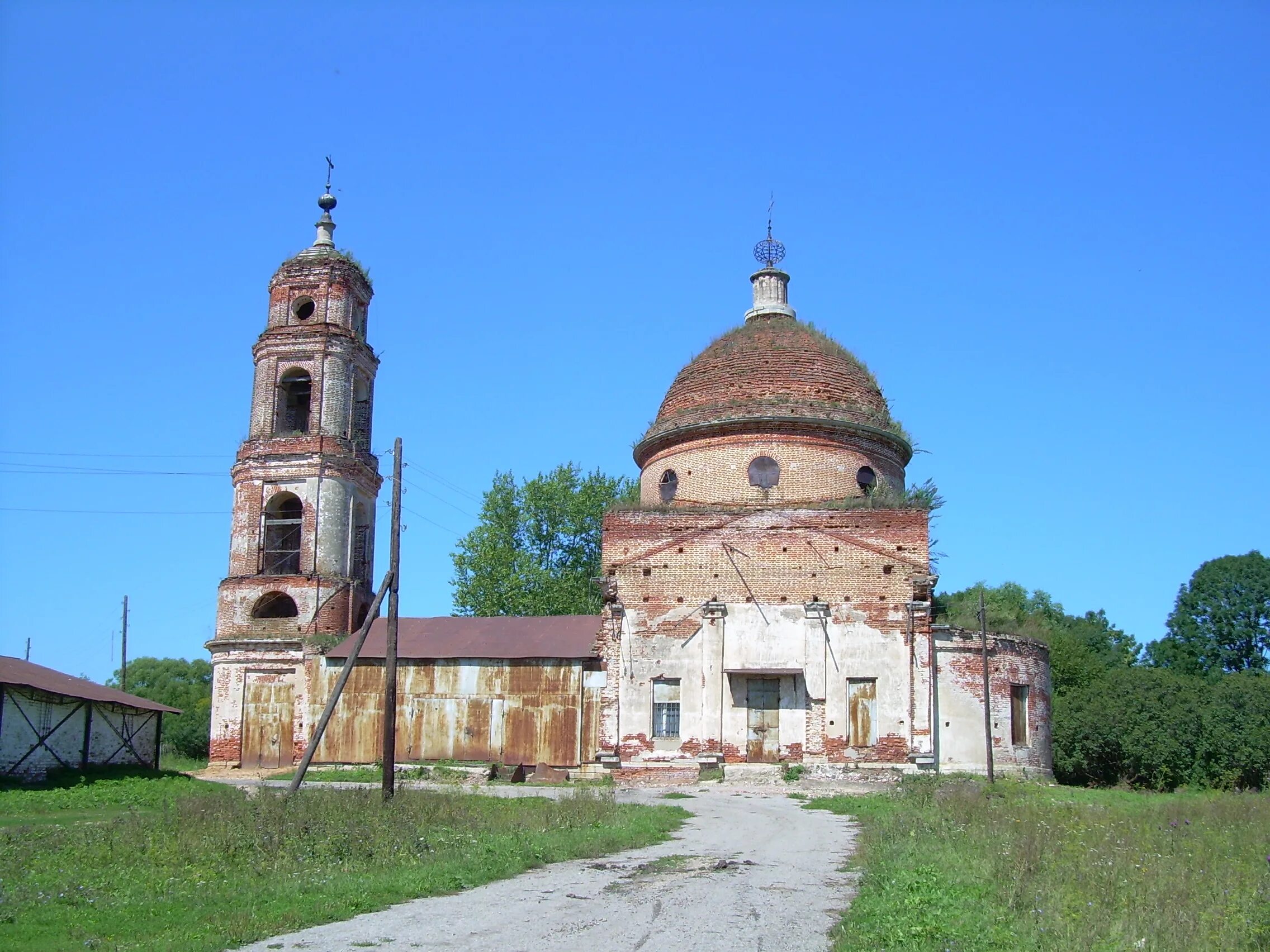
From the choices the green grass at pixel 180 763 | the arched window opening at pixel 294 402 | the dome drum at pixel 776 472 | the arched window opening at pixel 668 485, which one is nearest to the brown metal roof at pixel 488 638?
the arched window opening at pixel 668 485

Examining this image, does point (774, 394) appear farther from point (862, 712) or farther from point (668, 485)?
point (862, 712)

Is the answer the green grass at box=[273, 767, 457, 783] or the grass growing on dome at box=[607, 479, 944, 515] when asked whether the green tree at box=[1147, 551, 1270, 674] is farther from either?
the green grass at box=[273, 767, 457, 783]

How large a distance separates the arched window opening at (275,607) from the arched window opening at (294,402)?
16.3 feet

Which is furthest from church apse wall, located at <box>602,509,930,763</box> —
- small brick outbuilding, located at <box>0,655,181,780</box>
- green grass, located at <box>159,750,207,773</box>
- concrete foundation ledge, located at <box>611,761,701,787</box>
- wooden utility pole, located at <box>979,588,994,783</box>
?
green grass, located at <box>159,750,207,773</box>

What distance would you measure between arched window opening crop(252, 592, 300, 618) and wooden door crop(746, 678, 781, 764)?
548 inches

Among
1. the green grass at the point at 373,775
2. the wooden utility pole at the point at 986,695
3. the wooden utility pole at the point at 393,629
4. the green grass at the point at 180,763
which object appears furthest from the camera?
the green grass at the point at 180,763

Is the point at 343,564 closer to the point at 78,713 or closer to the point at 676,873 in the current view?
the point at 78,713

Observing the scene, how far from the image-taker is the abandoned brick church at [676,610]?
95.5 ft

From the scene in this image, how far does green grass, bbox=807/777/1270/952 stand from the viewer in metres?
9.17

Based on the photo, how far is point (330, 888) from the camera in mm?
11531

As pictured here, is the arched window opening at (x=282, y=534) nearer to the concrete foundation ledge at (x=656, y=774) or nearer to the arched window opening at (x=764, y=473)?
the concrete foundation ledge at (x=656, y=774)

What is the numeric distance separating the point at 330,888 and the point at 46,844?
5361mm

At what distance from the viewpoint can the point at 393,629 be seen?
20.9m

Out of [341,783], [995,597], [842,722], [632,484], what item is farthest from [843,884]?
[995,597]
